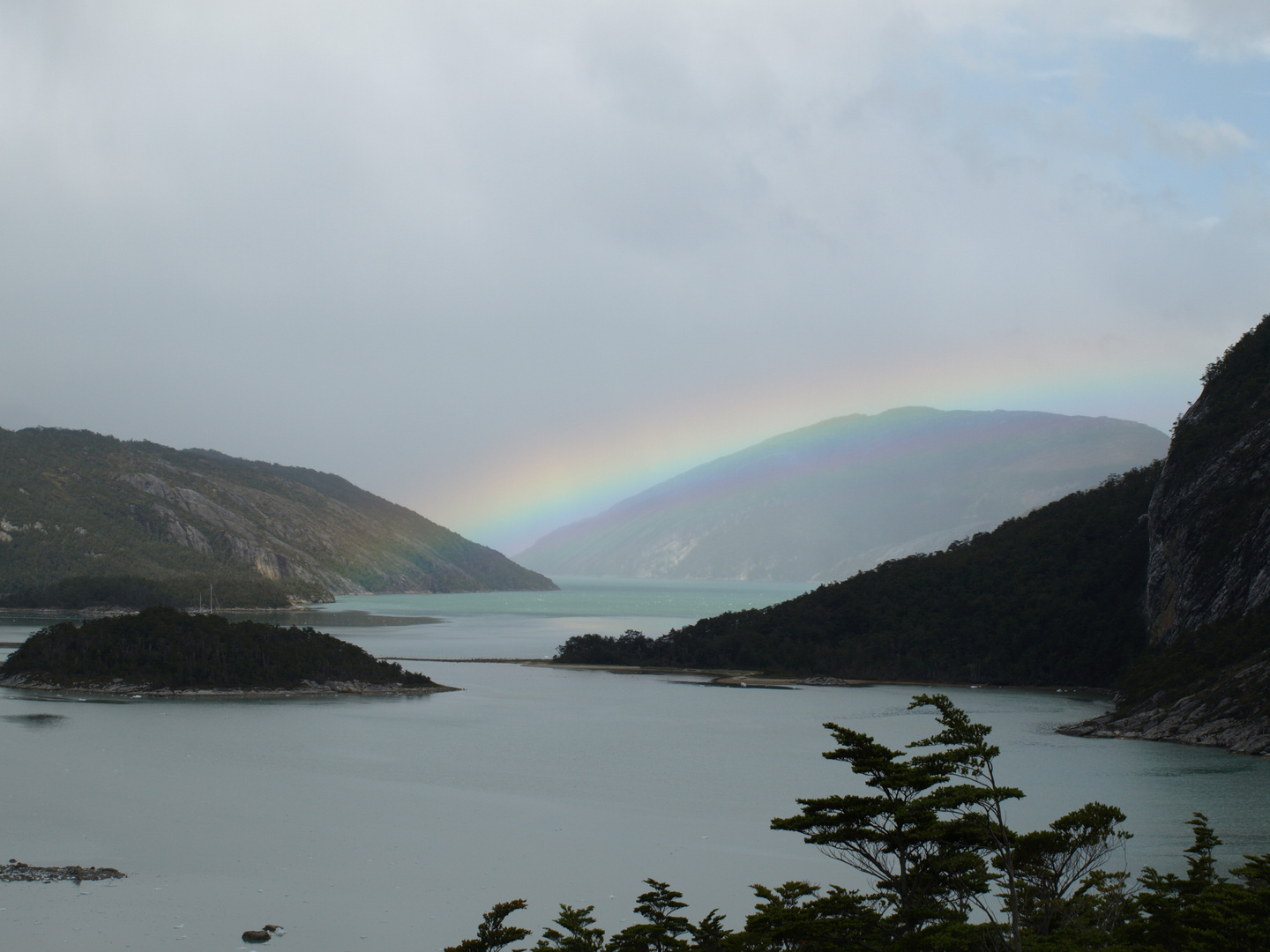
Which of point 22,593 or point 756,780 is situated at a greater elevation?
point 22,593

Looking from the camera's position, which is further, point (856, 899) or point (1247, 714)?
point (1247, 714)

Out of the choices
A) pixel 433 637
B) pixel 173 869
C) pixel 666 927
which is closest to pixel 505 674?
pixel 433 637

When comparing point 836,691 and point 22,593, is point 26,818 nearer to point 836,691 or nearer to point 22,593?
point 836,691

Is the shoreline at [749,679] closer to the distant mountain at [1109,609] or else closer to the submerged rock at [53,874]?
the distant mountain at [1109,609]

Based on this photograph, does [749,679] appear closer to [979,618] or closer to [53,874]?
[979,618]

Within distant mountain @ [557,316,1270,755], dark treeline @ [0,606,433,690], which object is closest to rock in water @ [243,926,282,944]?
distant mountain @ [557,316,1270,755]

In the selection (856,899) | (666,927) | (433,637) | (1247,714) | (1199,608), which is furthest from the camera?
(433,637)

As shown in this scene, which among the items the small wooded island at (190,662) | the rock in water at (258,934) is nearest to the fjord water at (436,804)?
the rock in water at (258,934)

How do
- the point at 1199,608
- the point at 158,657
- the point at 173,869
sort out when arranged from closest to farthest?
1. the point at 173,869
2. the point at 1199,608
3. the point at 158,657
